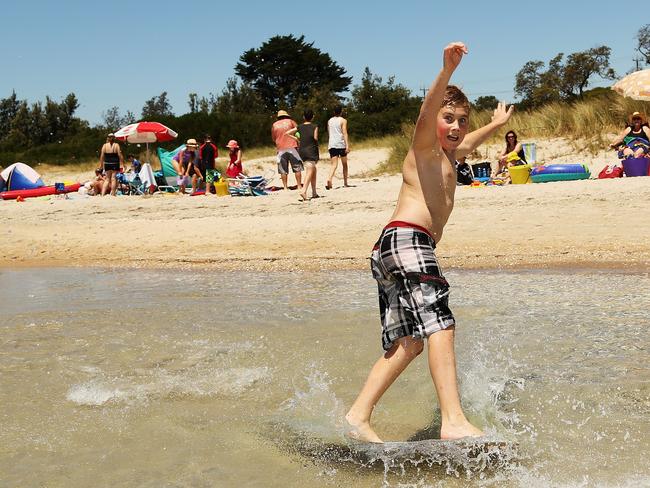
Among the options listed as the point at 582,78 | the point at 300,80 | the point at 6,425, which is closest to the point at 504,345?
the point at 6,425

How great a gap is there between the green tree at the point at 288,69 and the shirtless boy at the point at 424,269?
58610mm

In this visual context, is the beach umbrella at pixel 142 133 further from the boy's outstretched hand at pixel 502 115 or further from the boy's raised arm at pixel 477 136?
the boy's raised arm at pixel 477 136

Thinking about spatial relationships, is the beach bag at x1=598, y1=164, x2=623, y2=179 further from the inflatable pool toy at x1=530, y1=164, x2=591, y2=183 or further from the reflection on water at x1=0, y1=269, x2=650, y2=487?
the reflection on water at x1=0, y1=269, x2=650, y2=487

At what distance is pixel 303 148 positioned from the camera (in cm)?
1271

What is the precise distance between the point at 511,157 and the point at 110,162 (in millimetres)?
7525

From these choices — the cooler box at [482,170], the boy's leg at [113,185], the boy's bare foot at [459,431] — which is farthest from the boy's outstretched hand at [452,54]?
the boy's leg at [113,185]

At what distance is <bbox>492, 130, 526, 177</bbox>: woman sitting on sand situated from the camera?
1276cm

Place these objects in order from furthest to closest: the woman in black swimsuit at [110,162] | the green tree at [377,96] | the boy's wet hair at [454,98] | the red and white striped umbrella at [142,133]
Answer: the green tree at [377,96]
the red and white striped umbrella at [142,133]
the woman in black swimsuit at [110,162]
the boy's wet hair at [454,98]

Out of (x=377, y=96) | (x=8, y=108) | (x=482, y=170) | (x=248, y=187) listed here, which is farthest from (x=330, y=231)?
(x=8, y=108)

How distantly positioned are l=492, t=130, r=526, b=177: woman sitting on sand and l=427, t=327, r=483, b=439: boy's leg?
10.1 metres

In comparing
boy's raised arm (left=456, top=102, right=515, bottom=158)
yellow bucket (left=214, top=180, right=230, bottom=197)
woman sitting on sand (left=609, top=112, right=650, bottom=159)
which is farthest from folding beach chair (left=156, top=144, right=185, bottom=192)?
boy's raised arm (left=456, top=102, right=515, bottom=158)

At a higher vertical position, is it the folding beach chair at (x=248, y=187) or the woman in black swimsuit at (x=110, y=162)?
the woman in black swimsuit at (x=110, y=162)

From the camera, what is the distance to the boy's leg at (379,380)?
3.20 m

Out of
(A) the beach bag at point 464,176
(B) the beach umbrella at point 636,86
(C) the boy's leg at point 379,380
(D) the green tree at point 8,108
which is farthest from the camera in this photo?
(D) the green tree at point 8,108
